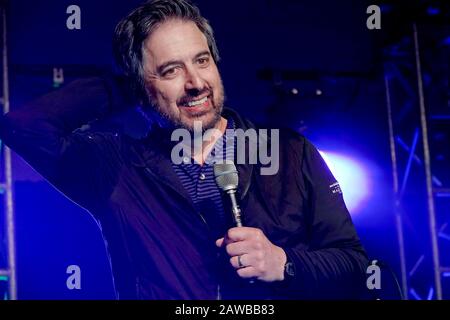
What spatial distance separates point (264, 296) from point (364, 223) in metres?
0.85

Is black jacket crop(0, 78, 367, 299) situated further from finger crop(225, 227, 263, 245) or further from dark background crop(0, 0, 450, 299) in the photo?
finger crop(225, 227, 263, 245)

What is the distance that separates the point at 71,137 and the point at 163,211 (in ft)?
1.64

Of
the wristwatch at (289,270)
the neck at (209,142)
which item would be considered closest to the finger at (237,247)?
the wristwatch at (289,270)

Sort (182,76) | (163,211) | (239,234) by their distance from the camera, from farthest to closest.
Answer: (182,76)
(163,211)
(239,234)

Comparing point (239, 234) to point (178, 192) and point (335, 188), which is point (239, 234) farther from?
point (335, 188)

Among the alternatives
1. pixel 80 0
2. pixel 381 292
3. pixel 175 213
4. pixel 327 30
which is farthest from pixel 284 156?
pixel 80 0

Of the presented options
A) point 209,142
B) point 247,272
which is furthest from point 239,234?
point 209,142

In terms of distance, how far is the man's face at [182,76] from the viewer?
2.97m

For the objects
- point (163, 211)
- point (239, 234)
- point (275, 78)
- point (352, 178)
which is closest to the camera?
point (239, 234)

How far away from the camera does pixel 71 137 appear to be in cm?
286

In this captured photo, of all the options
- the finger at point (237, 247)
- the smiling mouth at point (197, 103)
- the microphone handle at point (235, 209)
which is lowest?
the finger at point (237, 247)

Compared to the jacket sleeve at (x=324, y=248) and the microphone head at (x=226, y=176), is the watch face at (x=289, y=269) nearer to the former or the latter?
the jacket sleeve at (x=324, y=248)

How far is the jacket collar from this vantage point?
9.18ft

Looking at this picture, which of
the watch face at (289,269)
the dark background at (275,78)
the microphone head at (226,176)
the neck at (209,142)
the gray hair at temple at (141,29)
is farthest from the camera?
the dark background at (275,78)
